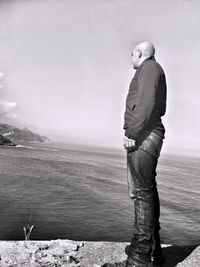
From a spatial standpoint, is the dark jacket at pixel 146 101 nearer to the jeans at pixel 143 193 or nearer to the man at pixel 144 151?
the man at pixel 144 151

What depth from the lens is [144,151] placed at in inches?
164

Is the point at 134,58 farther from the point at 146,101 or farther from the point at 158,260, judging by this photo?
the point at 158,260

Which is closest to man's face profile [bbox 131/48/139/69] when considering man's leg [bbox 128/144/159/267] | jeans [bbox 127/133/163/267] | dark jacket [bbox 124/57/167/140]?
dark jacket [bbox 124/57/167/140]

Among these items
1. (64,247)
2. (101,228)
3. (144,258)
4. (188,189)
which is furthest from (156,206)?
(188,189)

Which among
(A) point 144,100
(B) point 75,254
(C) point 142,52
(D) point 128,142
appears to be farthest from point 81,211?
(A) point 144,100

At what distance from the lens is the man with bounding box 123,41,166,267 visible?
410cm

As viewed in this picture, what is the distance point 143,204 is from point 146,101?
5.06ft

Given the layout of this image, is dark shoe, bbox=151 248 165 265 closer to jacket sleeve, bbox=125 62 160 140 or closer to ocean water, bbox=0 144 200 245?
jacket sleeve, bbox=125 62 160 140

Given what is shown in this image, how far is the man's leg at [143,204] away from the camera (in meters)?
4.18

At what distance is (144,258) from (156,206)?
781 millimetres

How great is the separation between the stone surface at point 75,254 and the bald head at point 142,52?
3238 mm

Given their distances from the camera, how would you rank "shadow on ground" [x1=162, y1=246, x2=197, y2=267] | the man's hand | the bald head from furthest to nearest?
1. "shadow on ground" [x1=162, y1=246, x2=197, y2=267]
2. the bald head
3. the man's hand

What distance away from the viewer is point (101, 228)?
30734mm

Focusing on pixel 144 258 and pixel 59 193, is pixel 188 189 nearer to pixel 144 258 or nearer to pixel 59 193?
pixel 59 193
